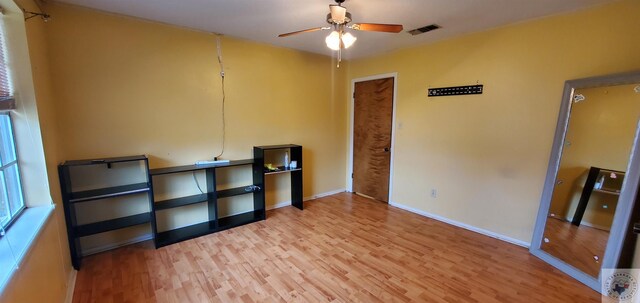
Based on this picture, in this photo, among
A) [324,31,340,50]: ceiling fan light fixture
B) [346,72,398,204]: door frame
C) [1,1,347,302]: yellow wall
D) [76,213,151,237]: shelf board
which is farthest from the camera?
[346,72,398,204]: door frame

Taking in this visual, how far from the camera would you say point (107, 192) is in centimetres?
244

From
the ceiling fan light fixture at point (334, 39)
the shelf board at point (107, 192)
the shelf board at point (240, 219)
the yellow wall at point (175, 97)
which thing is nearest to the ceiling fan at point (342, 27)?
the ceiling fan light fixture at point (334, 39)

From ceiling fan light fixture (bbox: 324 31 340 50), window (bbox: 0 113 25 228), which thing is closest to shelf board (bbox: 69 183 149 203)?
window (bbox: 0 113 25 228)

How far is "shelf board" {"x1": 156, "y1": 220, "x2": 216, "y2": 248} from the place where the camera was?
2.78 meters

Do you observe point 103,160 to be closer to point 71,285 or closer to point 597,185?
point 71,285

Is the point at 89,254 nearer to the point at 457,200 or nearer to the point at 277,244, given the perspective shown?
the point at 277,244

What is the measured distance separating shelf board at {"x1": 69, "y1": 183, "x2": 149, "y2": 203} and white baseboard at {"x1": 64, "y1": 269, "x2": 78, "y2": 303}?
0.62 meters

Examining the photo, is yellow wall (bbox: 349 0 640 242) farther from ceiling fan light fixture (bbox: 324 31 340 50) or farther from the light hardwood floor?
ceiling fan light fixture (bbox: 324 31 340 50)

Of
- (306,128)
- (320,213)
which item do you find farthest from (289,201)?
(306,128)

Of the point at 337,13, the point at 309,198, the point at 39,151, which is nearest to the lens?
the point at 39,151

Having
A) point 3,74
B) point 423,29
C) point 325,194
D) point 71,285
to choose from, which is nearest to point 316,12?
point 423,29

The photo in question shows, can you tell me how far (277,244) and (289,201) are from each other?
1243 millimetres

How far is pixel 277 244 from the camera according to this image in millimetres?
2834

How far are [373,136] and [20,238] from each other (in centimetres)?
382
